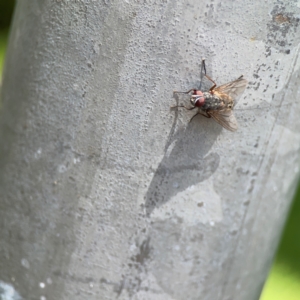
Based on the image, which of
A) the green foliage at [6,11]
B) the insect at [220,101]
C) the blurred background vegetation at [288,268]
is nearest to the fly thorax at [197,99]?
the insect at [220,101]

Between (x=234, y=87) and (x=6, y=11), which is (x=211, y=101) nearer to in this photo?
(x=234, y=87)

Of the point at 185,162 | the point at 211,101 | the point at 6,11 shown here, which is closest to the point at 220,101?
the point at 211,101

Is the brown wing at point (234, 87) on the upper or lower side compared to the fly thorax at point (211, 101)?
upper

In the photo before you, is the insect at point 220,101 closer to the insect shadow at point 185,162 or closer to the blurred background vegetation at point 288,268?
the insect shadow at point 185,162

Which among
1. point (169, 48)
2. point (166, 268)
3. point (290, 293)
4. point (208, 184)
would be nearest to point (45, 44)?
point (169, 48)

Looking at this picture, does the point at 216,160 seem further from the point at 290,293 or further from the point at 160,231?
the point at 290,293

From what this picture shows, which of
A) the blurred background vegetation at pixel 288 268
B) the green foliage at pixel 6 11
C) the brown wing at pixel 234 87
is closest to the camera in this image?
the brown wing at pixel 234 87
